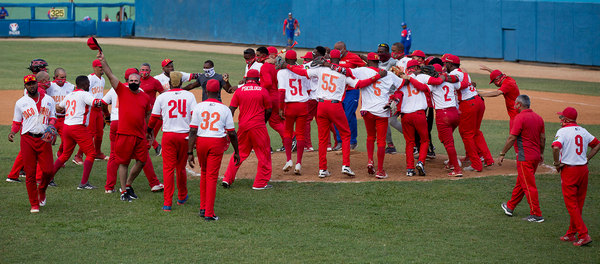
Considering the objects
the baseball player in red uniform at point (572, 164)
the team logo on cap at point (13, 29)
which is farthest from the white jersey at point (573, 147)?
the team logo on cap at point (13, 29)

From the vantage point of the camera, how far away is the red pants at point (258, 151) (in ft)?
37.2

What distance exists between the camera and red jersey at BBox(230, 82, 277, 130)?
11.1 m

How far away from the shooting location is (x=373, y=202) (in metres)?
10.6

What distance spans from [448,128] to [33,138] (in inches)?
275

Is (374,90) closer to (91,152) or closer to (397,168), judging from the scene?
(397,168)

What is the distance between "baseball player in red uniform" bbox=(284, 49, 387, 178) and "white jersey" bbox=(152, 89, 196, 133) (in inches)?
114

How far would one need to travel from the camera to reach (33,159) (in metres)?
9.88

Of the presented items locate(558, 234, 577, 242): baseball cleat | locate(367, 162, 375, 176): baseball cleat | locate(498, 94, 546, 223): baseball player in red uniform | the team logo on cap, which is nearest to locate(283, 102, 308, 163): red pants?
locate(367, 162, 375, 176): baseball cleat

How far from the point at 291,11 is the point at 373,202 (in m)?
33.8

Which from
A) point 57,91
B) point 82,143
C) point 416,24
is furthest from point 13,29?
point 82,143

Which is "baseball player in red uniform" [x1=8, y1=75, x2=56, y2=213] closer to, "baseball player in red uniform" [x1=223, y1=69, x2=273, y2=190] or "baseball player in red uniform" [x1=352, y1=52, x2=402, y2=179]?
"baseball player in red uniform" [x1=223, y1=69, x2=273, y2=190]

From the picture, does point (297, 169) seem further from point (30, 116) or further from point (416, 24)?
point (416, 24)

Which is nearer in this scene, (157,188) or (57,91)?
(157,188)

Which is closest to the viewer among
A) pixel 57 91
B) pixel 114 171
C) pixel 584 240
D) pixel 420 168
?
pixel 584 240
